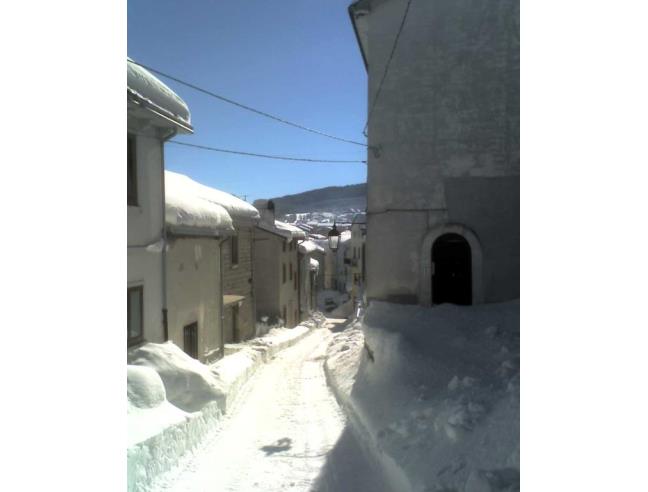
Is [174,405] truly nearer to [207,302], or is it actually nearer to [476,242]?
[207,302]

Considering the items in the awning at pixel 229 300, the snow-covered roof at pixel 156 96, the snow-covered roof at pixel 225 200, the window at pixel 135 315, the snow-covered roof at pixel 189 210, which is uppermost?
the snow-covered roof at pixel 156 96

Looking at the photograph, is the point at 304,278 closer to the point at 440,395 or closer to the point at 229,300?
the point at 229,300

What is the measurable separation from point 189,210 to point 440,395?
3.20 meters

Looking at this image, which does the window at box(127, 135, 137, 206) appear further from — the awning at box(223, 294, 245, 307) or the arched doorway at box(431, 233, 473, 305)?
the awning at box(223, 294, 245, 307)

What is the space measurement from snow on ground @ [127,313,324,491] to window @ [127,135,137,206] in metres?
1.18

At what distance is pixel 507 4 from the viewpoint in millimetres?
4566

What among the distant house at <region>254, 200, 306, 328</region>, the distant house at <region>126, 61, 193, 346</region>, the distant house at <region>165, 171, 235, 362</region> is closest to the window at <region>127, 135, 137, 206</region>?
the distant house at <region>126, 61, 193, 346</region>

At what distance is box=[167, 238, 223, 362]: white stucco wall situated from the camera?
15.1 feet

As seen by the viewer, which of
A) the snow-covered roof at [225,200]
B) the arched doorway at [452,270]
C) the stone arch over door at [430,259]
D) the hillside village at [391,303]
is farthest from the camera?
the snow-covered roof at [225,200]

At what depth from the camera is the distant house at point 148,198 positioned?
3506 mm

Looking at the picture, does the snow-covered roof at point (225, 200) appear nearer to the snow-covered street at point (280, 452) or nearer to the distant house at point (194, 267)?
the distant house at point (194, 267)

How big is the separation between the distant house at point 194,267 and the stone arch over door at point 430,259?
2482 millimetres

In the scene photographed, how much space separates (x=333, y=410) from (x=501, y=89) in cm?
367

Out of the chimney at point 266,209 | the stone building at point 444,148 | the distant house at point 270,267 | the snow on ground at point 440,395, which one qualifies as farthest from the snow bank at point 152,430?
the chimney at point 266,209
